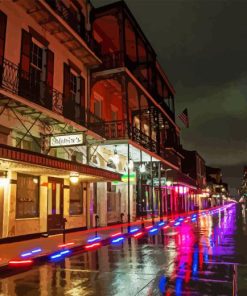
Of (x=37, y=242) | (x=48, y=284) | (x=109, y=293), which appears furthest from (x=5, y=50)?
(x=109, y=293)

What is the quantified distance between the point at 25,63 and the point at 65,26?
3.11 metres

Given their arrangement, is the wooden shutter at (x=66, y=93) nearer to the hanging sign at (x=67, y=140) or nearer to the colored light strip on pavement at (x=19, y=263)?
the hanging sign at (x=67, y=140)

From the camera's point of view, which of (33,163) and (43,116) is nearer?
(33,163)

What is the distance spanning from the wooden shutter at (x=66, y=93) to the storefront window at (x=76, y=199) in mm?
3984

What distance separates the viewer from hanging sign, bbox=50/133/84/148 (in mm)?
15281

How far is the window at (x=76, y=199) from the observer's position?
63.5 feet

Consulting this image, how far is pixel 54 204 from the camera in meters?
17.7

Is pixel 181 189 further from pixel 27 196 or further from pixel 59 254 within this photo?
pixel 59 254

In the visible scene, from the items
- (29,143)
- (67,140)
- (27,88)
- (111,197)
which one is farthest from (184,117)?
(27,88)

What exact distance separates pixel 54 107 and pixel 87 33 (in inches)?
254

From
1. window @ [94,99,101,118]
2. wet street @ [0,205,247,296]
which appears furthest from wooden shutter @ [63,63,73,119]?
wet street @ [0,205,247,296]

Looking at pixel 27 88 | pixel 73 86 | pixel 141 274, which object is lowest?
pixel 141 274

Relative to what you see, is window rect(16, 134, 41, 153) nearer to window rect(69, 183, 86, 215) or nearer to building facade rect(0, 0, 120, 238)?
building facade rect(0, 0, 120, 238)

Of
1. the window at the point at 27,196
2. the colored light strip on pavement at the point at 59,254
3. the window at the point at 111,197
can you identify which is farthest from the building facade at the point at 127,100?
the colored light strip on pavement at the point at 59,254
